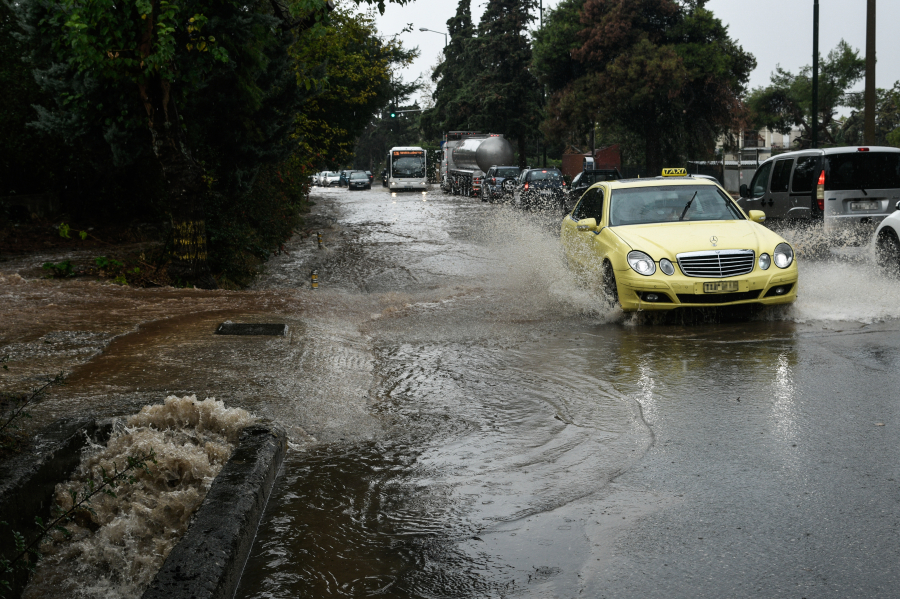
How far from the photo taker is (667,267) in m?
9.37

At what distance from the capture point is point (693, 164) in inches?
1796

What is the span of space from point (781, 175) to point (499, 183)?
1051 inches

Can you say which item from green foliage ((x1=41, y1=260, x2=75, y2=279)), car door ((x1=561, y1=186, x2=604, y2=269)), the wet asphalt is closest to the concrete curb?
the wet asphalt

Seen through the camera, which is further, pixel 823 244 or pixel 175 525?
pixel 823 244

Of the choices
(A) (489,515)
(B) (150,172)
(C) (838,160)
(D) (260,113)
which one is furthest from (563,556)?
(B) (150,172)

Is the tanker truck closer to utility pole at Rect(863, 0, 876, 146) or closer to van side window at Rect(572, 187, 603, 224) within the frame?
utility pole at Rect(863, 0, 876, 146)

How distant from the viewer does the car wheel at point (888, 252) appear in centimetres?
1156

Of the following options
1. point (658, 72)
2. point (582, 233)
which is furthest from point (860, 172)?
point (658, 72)

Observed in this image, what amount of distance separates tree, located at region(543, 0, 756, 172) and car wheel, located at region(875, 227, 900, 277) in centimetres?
2796

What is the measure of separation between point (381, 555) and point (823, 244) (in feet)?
41.7

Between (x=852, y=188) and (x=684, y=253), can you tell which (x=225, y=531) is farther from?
(x=852, y=188)

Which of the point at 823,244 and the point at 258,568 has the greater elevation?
the point at 823,244

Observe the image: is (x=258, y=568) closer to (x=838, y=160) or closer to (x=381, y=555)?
(x=381, y=555)

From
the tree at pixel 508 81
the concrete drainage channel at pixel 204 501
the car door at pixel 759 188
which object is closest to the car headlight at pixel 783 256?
the concrete drainage channel at pixel 204 501
